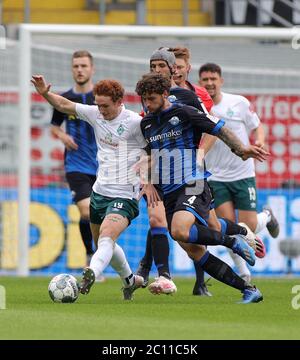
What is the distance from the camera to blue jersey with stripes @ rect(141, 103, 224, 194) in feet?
33.4

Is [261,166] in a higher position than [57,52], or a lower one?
lower

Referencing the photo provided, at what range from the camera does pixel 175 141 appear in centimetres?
1025

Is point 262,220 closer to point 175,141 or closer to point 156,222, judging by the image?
point 156,222

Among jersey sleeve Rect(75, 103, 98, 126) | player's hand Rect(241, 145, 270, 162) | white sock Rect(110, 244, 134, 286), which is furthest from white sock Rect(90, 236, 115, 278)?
player's hand Rect(241, 145, 270, 162)

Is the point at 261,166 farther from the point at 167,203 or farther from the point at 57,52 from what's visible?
the point at 167,203

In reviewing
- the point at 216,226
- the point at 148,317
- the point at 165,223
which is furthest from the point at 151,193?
the point at 148,317

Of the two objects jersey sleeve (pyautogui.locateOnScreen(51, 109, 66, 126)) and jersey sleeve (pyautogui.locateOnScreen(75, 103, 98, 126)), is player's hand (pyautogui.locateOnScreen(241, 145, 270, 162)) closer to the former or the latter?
jersey sleeve (pyautogui.locateOnScreen(75, 103, 98, 126))

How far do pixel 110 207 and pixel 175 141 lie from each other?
2.78 feet

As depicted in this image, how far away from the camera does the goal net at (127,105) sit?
51.1ft

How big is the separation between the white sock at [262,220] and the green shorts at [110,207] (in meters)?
2.90

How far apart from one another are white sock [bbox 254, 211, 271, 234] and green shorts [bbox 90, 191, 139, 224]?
2.90m

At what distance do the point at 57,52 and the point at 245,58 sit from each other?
2.65 m
